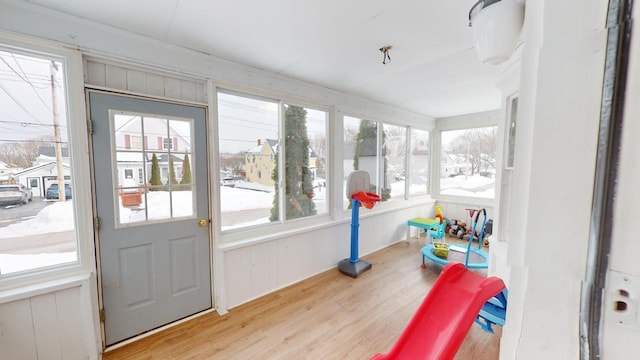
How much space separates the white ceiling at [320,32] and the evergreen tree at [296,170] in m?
0.48

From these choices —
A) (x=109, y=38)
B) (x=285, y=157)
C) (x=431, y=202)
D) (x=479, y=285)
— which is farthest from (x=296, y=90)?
(x=431, y=202)

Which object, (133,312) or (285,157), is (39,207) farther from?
(285,157)

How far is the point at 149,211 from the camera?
81.4 inches

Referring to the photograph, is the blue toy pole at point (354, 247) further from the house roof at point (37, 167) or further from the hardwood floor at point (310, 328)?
the house roof at point (37, 167)

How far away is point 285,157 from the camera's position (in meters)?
2.89

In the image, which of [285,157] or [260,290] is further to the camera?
[285,157]

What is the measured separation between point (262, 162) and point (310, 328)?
1.70 m

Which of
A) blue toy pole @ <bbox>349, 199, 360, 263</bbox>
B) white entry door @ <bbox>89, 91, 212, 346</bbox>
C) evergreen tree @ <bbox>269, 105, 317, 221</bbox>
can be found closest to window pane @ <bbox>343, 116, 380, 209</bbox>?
blue toy pole @ <bbox>349, 199, 360, 263</bbox>

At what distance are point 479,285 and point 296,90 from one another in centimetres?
251

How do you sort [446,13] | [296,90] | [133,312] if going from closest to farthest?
[446,13]
[133,312]
[296,90]

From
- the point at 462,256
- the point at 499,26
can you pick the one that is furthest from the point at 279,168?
the point at 462,256

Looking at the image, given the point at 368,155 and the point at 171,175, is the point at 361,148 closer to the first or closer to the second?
the point at 368,155

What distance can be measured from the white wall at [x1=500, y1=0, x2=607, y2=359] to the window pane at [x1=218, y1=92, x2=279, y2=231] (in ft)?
7.87

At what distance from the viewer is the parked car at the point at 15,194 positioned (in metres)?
1.58
